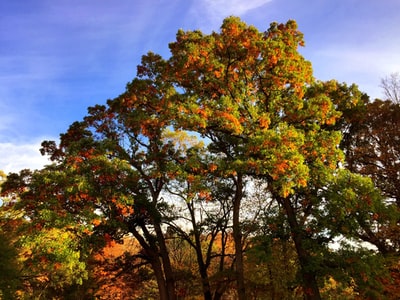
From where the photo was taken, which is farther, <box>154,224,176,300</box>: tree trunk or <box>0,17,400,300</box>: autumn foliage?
<box>154,224,176,300</box>: tree trunk

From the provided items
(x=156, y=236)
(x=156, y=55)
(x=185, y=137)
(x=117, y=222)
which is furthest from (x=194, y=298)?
(x=156, y=55)

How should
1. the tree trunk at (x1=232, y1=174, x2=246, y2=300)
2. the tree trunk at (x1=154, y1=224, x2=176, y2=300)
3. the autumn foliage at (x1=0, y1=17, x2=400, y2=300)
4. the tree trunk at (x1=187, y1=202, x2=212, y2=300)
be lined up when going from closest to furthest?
1. the autumn foliage at (x1=0, y1=17, x2=400, y2=300)
2. the tree trunk at (x1=232, y1=174, x2=246, y2=300)
3. the tree trunk at (x1=154, y1=224, x2=176, y2=300)
4. the tree trunk at (x1=187, y1=202, x2=212, y2=300)

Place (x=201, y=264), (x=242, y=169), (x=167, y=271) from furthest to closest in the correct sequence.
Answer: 1. (x=201, y=264)
2. (x=167, y=271)
3. (x=242, y=169)

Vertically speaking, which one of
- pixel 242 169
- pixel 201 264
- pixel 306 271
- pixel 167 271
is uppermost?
pixel 242 169

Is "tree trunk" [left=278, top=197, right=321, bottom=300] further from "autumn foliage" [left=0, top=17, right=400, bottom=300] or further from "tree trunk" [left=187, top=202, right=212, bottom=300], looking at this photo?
"tree trunk" [left=187, top=202, right=212, bottom=300]

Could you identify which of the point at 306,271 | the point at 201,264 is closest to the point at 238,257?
the point at 306,271

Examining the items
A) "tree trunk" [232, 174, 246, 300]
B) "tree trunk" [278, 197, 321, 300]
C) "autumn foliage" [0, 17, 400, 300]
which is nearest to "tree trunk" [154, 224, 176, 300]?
"autumn foliage" [0, 17, 400, 300]

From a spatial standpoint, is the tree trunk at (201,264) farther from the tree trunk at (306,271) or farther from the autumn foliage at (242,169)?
the tree trunk at (306,271)

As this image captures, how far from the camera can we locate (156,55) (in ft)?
54.5

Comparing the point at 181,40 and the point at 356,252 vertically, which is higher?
the point at 181,40

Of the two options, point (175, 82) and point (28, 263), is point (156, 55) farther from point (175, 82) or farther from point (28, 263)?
point (28, 263)

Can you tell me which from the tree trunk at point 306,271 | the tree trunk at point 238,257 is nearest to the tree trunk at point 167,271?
the tree trunk at point 238,257

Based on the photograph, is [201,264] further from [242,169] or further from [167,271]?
[242,169]

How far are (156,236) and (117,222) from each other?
15.8ft
